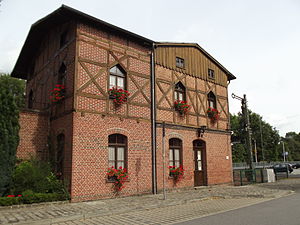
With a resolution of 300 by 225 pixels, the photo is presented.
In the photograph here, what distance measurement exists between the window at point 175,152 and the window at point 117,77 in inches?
158

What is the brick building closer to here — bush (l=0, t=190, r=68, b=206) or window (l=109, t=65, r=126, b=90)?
window (l=109, t=65, r=126, b=90)

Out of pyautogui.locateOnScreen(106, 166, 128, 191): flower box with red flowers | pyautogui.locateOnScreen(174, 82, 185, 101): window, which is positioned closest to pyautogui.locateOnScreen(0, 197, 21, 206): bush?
pyautogui.locateOnScreen(106, 166, 128, 191): flower box with red flowers

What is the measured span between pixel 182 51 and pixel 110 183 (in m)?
8.84

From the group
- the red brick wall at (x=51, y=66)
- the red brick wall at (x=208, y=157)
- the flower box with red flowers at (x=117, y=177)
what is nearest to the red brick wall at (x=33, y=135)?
the red brick wall at (x=51, y=66)

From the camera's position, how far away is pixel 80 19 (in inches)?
434

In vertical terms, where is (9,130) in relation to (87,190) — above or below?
above

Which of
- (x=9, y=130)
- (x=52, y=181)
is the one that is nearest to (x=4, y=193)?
(x=52, y=181)

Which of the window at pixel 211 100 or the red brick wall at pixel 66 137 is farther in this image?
the window at pixel 211 100

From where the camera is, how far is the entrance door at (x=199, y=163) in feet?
47.5

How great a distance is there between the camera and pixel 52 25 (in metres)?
13.0

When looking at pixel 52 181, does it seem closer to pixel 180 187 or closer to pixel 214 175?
pixel 180 187

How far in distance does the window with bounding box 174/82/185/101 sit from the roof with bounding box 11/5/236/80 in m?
2.39

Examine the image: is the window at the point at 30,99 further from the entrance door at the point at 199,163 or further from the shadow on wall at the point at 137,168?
the entrance door at the point at 199,163

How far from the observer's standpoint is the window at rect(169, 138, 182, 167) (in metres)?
13.3
